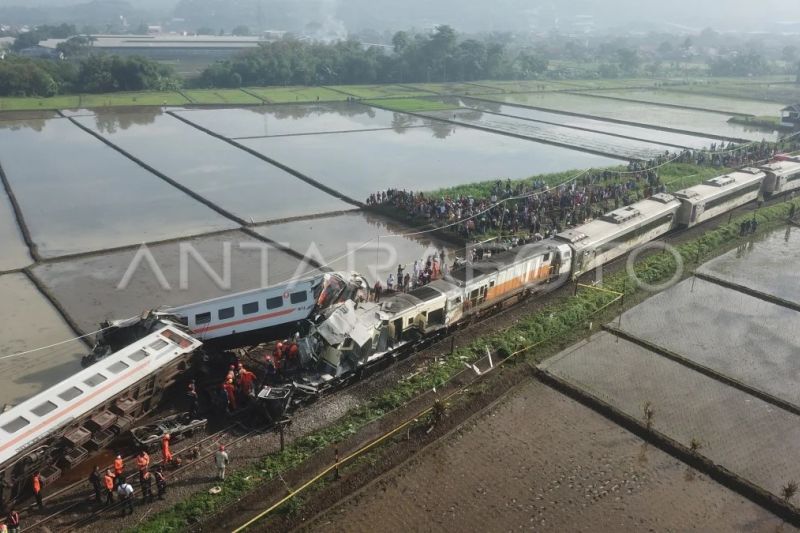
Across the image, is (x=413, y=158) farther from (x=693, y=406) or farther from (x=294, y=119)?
(x=693, y=406)

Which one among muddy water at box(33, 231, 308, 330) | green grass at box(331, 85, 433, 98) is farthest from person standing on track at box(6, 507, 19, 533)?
green grass at box(331, 85, 433, 98)

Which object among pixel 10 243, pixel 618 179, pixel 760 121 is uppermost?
pixel 760 121

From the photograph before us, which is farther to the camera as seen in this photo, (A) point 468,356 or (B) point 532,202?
(B) point 532,202

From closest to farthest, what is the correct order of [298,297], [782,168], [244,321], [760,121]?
1. [244,321]
2. [298,297]
3. [782,168]
4. [760,121]

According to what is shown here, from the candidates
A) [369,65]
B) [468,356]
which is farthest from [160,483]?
[369,65]

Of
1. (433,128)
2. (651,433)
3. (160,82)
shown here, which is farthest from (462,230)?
(160,82)

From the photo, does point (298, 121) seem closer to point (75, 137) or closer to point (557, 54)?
point (75, 137)

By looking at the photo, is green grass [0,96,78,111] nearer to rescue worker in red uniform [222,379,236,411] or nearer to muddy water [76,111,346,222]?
muddy water [76,111,346,222]
